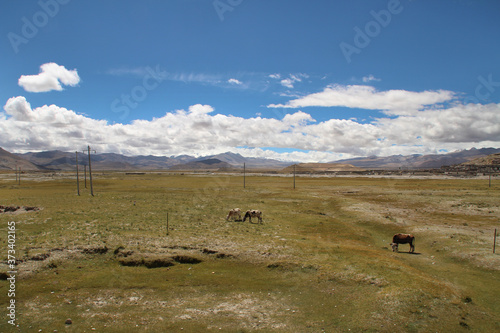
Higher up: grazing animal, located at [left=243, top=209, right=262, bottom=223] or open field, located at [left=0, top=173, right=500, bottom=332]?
grazing animal, located at [left=243, top=209, right=262, bottom=223]

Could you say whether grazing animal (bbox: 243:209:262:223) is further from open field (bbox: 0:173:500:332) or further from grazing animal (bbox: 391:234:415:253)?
grazing animal (bbox: 391:234:415:253)

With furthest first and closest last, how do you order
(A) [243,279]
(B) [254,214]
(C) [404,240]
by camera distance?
1. (B) [254,214]
2. (C) [404,240]
3. (A) [243,279]

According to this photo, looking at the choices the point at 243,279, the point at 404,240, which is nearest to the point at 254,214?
the point at 404,240

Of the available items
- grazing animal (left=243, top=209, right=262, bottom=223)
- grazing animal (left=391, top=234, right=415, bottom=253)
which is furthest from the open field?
grazing animal (left=243, top=209, right=262, bottom=223)

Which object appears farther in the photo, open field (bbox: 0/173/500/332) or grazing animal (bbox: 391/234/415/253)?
grazing animal (bbox: 391/234/415/253)

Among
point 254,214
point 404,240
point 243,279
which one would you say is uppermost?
point 254,214

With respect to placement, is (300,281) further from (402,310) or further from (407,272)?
(407,272)

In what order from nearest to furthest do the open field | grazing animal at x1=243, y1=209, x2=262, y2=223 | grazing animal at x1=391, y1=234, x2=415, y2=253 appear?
1. the open field
2. grazing animal at x1=391, y1=234, x2=415, y2=253
3. grazing animal at x1=243, y1=209, x2=262, y2=223

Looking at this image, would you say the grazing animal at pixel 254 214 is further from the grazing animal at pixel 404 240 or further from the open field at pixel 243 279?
the grazing animal at pixel 404 240

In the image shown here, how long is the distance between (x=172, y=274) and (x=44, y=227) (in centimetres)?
1780

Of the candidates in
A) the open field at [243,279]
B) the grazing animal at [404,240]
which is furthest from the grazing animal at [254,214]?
the grazing animal at [404,240]

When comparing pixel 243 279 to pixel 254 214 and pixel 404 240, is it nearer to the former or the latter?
pixel 404 240

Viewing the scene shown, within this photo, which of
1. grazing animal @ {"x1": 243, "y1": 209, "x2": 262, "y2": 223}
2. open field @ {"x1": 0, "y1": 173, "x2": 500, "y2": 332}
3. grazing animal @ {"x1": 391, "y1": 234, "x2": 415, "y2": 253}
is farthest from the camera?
grazing animal @ {"x1": 243, "y1": 209, "x2": 262, "y2": 223}

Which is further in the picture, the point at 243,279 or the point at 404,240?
the point at 404,240
